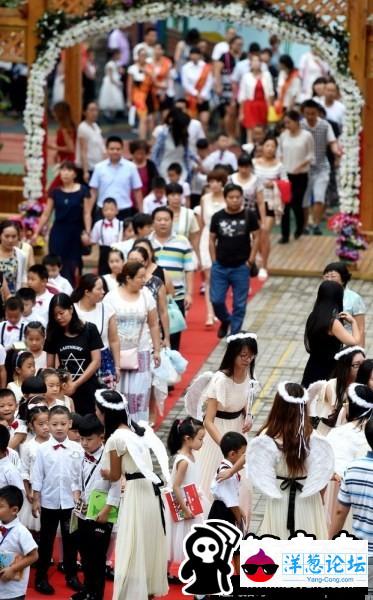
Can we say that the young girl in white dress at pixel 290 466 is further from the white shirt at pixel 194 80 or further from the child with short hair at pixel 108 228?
the white shirt at pixel 194 80

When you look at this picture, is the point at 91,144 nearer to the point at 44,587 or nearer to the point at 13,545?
the point at 44,587

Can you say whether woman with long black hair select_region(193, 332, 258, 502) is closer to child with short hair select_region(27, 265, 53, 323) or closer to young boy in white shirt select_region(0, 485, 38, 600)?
young boy in white shirt select_region(0, 485, 38, 600)

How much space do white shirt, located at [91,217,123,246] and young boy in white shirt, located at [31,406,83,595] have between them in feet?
20.0

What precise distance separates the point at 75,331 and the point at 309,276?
7553 millimetres

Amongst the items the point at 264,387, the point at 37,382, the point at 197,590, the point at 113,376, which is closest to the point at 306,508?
the point at 197,590

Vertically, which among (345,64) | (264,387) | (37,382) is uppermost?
(345,64)

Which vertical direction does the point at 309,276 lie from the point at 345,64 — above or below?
below

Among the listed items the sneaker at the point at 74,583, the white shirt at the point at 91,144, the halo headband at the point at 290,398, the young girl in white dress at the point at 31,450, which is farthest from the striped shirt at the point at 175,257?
the white shirt at the point at 91,144

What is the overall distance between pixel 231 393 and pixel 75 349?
168 centimetres

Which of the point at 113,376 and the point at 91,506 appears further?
the point at 113,376

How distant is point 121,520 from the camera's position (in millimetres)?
11000

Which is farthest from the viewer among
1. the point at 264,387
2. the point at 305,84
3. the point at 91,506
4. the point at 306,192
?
the point at 305,84

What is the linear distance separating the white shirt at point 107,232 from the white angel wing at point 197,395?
518cm

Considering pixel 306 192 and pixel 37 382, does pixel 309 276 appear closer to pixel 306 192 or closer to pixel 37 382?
pixel 306 192
